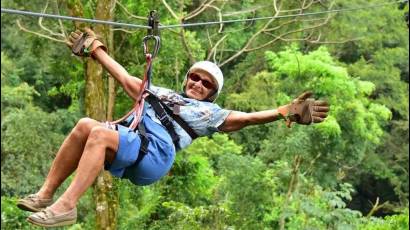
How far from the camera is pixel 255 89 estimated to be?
1491cm

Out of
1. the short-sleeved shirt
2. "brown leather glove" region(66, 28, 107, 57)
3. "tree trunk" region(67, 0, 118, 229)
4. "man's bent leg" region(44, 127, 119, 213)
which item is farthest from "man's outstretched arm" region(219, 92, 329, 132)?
"tree trunk" region(67, 0, 118, 229)

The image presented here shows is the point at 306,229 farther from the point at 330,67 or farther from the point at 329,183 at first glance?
the point at 329,183

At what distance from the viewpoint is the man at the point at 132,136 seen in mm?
3332

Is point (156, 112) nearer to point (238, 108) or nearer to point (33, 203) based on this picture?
point (33, 203)

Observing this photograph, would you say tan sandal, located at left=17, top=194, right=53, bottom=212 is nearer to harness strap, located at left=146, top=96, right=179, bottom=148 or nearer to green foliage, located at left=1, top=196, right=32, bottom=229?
harness strap, located at left=146, top=96, right=179, bottom=148

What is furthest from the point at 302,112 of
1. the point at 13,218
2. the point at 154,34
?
the point at 13,218

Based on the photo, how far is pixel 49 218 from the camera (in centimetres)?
325

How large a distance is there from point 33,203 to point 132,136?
51 centimetres

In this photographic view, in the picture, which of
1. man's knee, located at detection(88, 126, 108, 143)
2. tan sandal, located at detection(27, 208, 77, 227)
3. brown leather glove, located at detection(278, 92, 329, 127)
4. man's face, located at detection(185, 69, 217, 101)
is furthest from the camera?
man's face, located at detection(185, 69, 217, 101)

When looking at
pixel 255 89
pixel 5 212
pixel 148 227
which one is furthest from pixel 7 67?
pixel 148 227

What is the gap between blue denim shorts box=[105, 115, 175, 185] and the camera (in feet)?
11.3

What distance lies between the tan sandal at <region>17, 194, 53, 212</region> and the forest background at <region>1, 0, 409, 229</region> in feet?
13.9

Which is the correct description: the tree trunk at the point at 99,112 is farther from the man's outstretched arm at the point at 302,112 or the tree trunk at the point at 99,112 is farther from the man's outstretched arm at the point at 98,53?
the man's outstretched arm at the point at 302,112

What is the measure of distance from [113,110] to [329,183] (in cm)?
555
